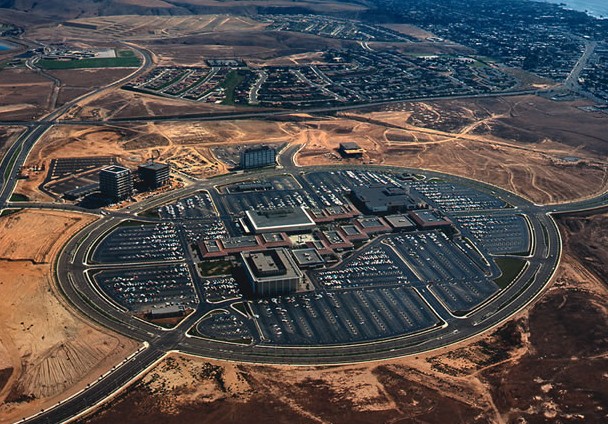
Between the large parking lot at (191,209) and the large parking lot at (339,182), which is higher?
the large parking lot at (339,182)

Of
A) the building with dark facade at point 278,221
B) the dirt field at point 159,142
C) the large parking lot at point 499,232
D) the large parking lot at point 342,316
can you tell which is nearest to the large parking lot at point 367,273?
the large parking lot at point 342,316

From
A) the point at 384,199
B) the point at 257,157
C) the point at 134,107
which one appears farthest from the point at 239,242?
the point at 134,107

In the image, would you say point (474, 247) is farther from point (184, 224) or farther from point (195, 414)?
point (195, 414)

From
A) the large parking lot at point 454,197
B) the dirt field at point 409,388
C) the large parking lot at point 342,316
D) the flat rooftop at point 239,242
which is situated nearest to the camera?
the dirt field at point 409,388

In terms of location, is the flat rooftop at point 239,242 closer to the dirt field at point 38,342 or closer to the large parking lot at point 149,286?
the large parking lot at point 149,286

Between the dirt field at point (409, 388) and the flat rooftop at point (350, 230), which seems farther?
the flat rooftop at point (350, 230)

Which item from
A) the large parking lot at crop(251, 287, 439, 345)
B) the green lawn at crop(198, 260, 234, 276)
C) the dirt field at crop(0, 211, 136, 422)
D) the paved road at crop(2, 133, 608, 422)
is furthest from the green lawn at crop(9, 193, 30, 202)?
the large parking lot at crop(251, 287, 439, 345)
